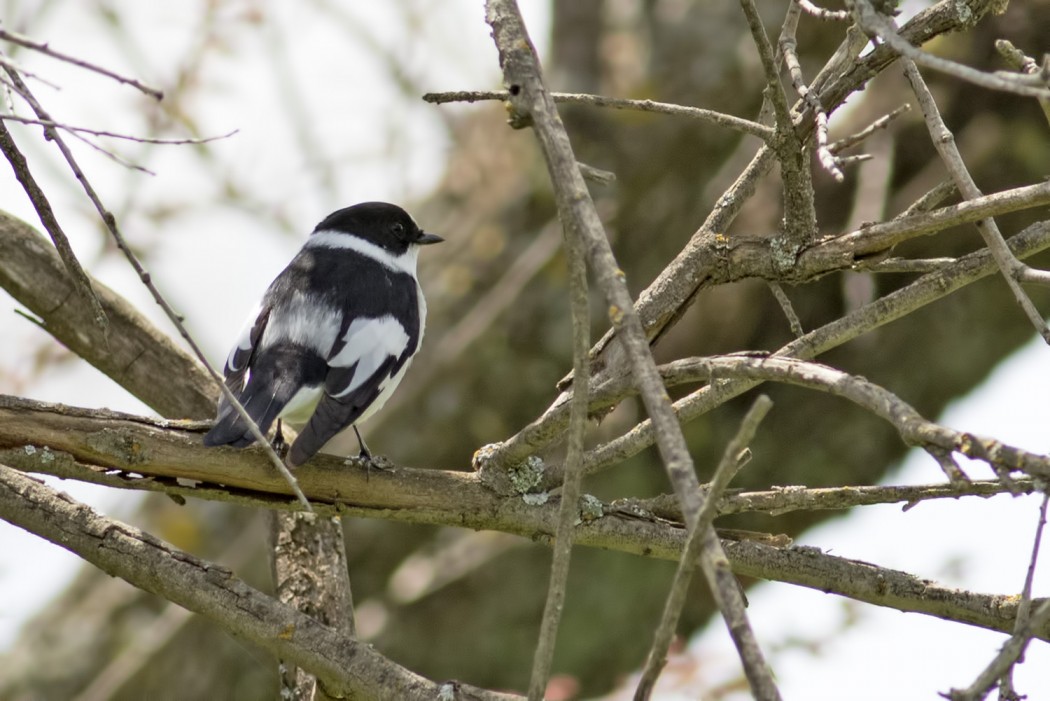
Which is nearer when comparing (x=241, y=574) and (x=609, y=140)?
(x=241, y=574)

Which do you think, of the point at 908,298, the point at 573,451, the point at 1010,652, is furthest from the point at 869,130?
the point at 1010,652

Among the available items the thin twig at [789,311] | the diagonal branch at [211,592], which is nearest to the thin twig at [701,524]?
the thin twig at [789,311]

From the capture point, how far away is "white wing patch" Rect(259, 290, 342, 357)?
371cm

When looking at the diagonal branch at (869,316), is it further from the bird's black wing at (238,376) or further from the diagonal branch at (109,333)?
the diagonal branch at (109,333)

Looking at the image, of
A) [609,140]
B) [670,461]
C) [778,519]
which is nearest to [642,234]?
[609,140]

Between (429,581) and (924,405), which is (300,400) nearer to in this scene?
(429,581)

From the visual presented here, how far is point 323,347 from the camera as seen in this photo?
146 inches

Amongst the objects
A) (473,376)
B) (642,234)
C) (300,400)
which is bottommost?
(300,400)

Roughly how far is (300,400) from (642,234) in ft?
10.5

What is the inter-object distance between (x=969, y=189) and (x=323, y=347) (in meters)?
2.09

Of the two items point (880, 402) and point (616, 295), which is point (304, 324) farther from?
point (880, 402)

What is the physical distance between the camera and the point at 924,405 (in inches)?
246

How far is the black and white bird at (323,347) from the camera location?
341 cm

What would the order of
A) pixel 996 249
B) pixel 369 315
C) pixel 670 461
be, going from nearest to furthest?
pixel 670 461 → pixel 996 249 → pixel 369 315
